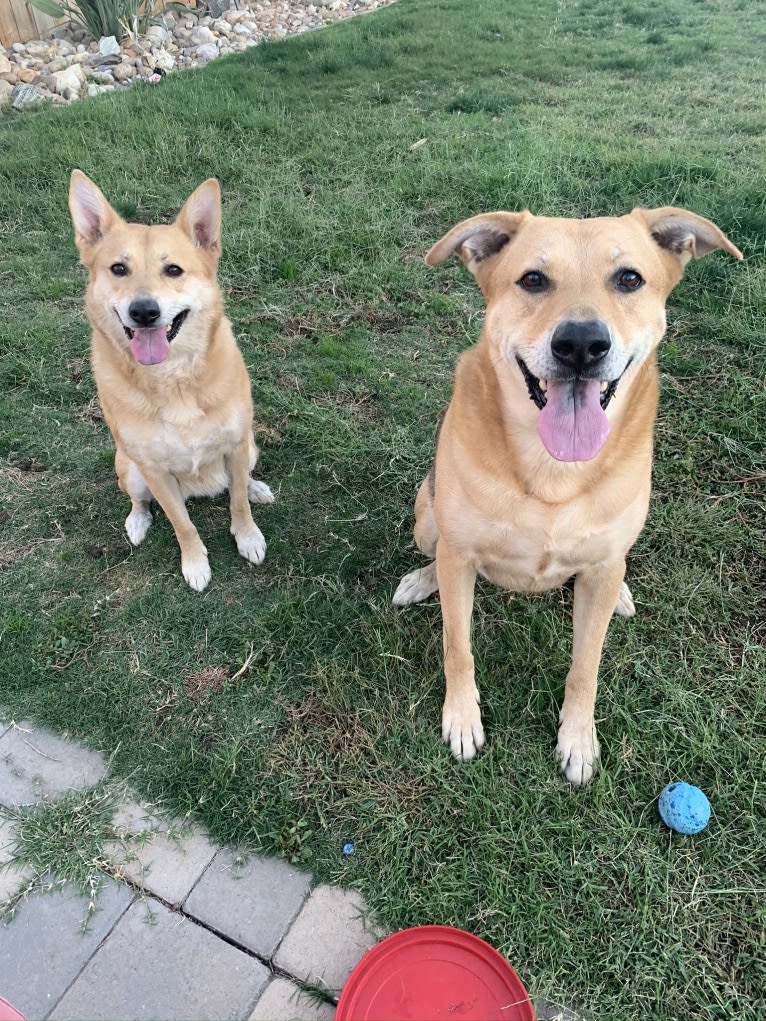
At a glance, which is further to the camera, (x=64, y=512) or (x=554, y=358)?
(x=64, y=512)

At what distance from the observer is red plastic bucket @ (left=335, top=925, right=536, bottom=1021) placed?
6.06ft

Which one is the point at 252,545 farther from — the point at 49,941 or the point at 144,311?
the point at 49,941

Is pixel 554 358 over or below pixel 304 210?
over

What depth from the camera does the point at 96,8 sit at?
8844mm

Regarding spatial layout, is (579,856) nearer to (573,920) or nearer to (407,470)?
(573,920)

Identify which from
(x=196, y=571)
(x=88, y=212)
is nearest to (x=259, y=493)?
(x=196, y=571)

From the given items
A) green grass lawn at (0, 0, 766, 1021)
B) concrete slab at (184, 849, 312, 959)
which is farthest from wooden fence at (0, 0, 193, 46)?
concrete slab at (184, 849, 312, 959)

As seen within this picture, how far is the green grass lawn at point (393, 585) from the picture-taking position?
224 cm

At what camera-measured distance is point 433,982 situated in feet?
6.27

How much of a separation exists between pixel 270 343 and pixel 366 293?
802mm

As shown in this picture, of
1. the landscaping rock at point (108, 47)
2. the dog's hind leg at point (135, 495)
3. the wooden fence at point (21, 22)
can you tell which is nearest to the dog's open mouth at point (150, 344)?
the dog's hind leg at point (135, 495)

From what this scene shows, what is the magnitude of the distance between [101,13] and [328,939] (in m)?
11.0

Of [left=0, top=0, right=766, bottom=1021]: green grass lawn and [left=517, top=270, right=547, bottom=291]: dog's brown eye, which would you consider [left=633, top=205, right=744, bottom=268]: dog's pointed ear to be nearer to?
[left=517, top=270, right=547, bottom=291]: dog's brown eye

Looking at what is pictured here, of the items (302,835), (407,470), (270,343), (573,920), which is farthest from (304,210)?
(573,920)
